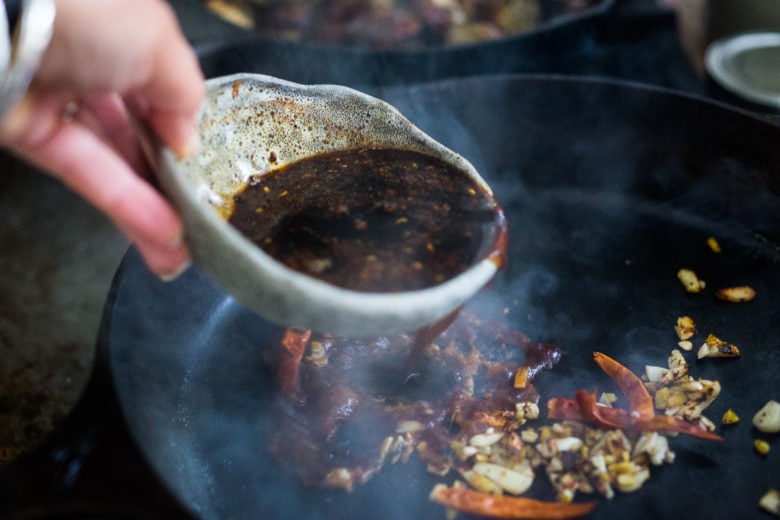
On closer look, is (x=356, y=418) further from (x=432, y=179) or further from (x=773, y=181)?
(x=773, y=181)

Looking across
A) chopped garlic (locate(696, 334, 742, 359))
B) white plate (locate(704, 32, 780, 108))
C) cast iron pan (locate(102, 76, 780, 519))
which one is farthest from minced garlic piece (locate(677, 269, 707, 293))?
white plate (locate(704, 32, 780, 108))

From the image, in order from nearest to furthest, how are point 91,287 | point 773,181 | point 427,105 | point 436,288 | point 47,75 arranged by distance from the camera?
1. point 47,75
2. point 436,288
3. point 773,181
4. point 427,105
5. point 91,287

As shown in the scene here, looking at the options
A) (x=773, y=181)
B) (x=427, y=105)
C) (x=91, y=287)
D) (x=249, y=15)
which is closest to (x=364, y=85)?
(x=427, y=105)

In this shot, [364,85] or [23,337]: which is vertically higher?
[364,85]

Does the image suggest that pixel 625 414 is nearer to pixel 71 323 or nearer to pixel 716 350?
pixel 716 350

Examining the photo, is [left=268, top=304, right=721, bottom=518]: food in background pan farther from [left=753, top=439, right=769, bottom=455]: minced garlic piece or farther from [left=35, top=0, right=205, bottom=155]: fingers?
[left=35, top=0, right=205, bottom=155]: fingers
